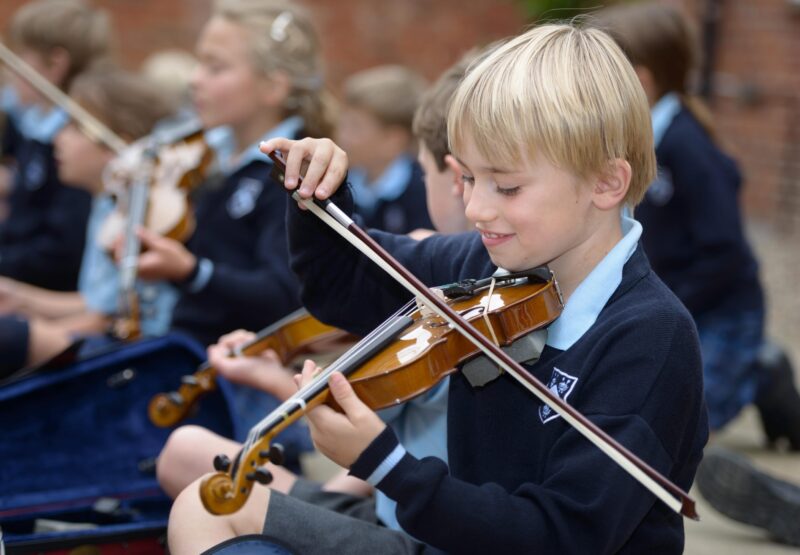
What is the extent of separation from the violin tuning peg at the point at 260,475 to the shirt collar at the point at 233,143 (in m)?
1.70

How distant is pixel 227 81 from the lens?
10.7 ft

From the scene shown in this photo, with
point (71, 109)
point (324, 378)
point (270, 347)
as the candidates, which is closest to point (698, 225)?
point (270, 347)

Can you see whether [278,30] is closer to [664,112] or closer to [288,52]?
[288,52]

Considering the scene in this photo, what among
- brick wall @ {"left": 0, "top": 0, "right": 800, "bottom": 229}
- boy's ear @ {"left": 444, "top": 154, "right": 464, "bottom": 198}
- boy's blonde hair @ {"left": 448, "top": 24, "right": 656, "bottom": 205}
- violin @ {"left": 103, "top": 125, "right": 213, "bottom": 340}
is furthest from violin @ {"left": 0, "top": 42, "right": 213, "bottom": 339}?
brick wall @ {"left": 0, "top": 0, "right": 800, "bottom": 229}

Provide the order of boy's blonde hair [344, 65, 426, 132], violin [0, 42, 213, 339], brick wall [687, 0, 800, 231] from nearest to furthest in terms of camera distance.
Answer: violin [0, 42, 213, 339] → boy's blonde hair [344, 65, 426, 132] → brick wall [687, 0, 800, 231]

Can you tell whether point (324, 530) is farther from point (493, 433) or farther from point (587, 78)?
point (587, 78)

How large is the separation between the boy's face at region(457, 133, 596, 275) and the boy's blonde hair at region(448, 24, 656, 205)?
0.7 inches

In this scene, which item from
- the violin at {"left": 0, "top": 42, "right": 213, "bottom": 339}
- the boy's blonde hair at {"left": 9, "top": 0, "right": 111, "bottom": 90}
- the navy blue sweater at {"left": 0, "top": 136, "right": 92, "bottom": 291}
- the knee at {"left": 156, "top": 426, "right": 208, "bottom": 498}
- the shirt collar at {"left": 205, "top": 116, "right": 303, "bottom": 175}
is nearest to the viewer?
the knee at {"left": 156, "top": 426, "right": 208, "bottom": 498}

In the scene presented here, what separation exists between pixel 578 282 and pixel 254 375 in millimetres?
874

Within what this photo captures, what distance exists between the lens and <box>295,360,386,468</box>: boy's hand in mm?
1528

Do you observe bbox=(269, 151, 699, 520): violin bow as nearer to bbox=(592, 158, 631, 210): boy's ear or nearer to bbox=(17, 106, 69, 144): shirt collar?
bbox=(592, 158, 631, 210): boy's ear

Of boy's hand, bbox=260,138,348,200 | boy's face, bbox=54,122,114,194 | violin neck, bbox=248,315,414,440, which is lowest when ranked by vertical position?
boy's face, bbox=54,122,114,194

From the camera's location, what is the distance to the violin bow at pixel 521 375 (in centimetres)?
143

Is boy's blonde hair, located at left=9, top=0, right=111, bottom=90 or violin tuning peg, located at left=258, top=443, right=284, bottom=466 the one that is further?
boy's blonde hair, located at left=9, top=0, right=111, bottom=90
